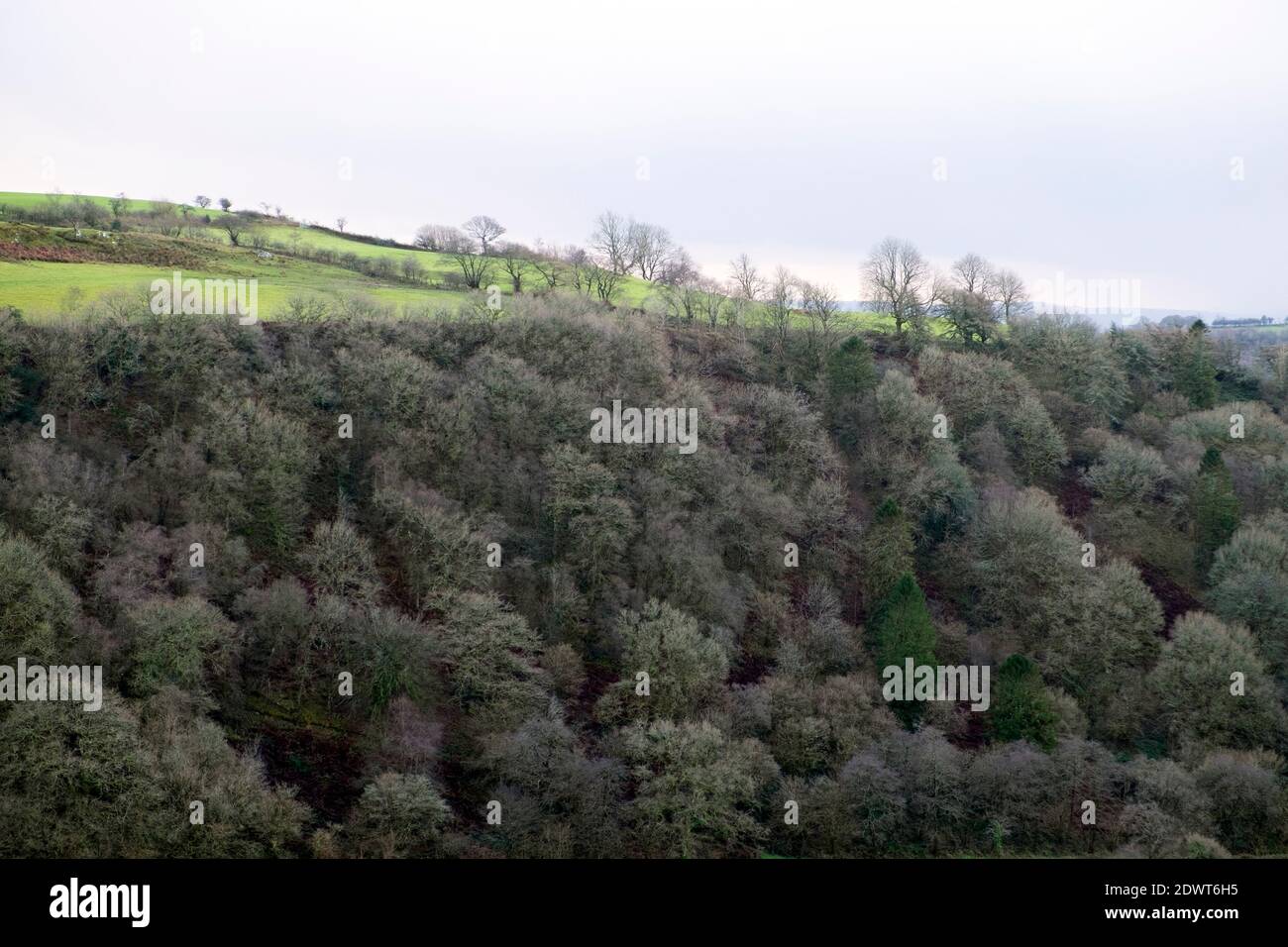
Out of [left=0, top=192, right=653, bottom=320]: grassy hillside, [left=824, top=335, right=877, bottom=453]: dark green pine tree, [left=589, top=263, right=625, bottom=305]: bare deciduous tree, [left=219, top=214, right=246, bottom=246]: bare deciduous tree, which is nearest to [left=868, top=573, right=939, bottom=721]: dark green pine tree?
[left=824, top=335, right=877, bottom=453]: dark green pine tree

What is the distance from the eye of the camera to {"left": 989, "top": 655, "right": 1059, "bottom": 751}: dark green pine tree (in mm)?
42656

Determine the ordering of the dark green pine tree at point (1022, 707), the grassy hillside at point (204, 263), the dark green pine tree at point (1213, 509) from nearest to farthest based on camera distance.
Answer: the dark green pine tree at point (1022, 707) → the grassy hillside at point (204, 263) → the dark green pine tree at point (1213, 509)

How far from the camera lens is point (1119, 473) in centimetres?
6481

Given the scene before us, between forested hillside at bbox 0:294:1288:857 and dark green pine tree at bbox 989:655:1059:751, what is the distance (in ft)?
0.55

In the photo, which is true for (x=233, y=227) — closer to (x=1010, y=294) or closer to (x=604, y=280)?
(x=604, y=280)

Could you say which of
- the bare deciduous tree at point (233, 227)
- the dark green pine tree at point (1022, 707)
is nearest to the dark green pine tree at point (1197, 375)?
the dark green pine tree at point (1022, 707)

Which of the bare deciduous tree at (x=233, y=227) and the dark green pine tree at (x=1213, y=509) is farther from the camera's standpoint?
the bare deciduous tree at (x=233, y=227)

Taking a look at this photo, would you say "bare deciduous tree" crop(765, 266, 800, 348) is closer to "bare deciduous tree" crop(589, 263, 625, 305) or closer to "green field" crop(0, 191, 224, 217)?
"bare deciduous tree" crop(589, 263, 625, 305)

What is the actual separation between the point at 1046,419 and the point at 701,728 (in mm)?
43772

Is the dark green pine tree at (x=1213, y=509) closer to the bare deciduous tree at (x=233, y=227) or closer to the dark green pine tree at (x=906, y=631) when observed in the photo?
the dark green pine tree at (x=906, y=631)

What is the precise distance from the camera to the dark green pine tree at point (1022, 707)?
42656mm

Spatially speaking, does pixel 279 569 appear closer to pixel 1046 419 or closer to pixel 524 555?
pixel 524 555

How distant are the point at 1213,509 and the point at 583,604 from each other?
134 feet

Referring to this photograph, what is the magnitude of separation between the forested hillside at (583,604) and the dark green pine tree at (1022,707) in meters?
0.17
